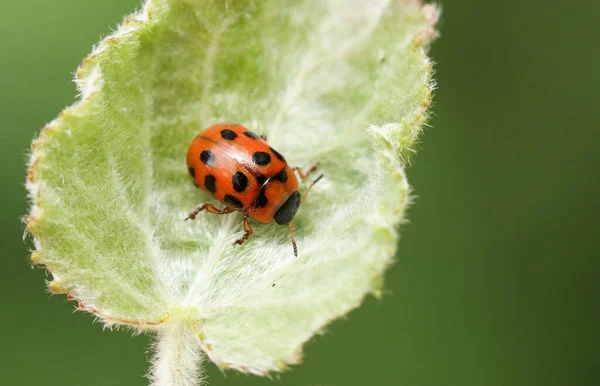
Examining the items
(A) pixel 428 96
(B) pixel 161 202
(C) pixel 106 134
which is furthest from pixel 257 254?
(A) pixel 428 96

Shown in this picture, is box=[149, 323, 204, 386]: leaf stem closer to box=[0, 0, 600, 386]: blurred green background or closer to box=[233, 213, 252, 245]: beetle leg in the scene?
box=[233, 213, 252, 245]: beetle leg

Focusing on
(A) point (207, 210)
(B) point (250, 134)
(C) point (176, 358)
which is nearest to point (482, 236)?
(B) point (250, 134)

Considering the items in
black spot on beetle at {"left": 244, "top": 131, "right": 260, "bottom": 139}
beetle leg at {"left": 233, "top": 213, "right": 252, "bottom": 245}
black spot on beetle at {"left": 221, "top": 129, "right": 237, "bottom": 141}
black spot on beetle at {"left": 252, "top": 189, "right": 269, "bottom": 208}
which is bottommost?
beetle leg at {"left": 233, "top": 213, "right": 252, "bottom": 245}

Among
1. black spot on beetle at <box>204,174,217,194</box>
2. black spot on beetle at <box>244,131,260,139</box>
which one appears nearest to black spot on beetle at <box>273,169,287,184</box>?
black spot on beetle at <box>244,131,260,139</box>

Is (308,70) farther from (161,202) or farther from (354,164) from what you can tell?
(161,202)

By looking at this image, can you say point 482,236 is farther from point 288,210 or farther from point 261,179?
point 288,210

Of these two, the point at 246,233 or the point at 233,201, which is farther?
the point at 233,201
